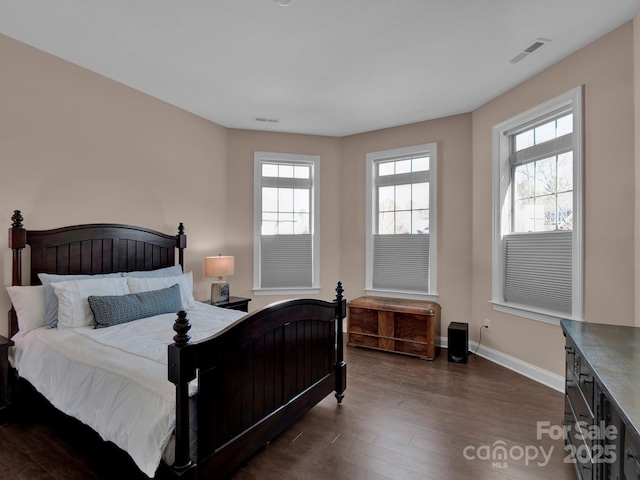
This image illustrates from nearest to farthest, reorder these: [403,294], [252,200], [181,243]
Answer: [181,243] → [403,294] → [252,200]

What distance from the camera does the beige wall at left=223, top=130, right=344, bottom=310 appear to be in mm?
4684

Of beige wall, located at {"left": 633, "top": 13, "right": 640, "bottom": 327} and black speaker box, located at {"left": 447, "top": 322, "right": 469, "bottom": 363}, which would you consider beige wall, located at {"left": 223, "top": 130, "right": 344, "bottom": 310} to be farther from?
beige wall, located at {"left": 633, "top": 13, "right": 640, "bottom": 327}

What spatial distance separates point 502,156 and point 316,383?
3.08 meters

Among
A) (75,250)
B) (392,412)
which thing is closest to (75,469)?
(75,250)

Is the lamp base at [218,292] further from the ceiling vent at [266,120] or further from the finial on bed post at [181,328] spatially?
the finial on bed post at [181,328]

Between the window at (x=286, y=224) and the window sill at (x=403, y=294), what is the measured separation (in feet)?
2.68

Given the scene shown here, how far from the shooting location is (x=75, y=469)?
1981mm

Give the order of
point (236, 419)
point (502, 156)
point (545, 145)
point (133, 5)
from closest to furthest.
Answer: point (236, 419)
point (133, 5)
point (545, 145)
point (502, 156)

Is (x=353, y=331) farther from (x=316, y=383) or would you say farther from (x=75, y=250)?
(x=75, y=250)

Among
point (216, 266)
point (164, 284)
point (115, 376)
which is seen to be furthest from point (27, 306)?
point (216, 266)

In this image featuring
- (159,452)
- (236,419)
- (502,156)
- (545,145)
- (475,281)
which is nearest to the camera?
(159,452)

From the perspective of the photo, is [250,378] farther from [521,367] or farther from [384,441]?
[521,367]

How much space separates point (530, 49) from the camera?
2783mm

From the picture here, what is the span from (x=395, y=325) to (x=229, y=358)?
266 cm
